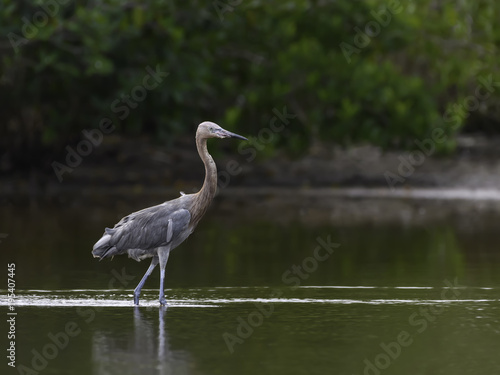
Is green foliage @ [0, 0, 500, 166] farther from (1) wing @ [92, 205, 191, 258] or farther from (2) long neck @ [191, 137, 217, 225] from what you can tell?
(1) wing @ [92, 205, 191, 258]

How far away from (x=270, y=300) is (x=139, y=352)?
2.84m

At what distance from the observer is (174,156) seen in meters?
28.2

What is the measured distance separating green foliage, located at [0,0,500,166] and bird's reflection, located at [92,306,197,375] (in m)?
14.1

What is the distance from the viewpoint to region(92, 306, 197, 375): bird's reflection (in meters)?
8.00

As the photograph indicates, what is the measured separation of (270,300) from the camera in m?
11.3

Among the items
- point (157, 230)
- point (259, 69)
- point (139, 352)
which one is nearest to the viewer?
point (139, 352)

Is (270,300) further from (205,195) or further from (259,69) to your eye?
(259,69)

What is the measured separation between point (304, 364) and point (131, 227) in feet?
11.1

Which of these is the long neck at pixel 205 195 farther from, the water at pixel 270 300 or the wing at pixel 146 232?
the water at pixel 270 300

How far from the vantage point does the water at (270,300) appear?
845 cm

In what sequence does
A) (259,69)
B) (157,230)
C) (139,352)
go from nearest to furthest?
(139,352) → (157,230) → (259,69)

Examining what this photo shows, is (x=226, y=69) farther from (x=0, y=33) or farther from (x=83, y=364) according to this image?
(x=83, y=364)

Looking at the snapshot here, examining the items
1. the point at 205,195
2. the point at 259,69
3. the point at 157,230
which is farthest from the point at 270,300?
the point at 259,69

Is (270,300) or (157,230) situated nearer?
(157,230)
